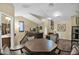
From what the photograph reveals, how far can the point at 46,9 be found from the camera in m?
2.14

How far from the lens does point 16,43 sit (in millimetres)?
2127

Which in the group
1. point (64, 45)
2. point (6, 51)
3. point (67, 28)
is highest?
point (67, 28)

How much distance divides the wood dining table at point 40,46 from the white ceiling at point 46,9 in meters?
0.42

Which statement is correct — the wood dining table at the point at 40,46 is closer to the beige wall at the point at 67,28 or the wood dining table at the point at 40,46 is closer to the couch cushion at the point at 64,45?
the couch cushion at the point at 64,45

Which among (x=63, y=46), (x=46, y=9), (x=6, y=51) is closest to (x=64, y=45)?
A: (x=63, y=46)

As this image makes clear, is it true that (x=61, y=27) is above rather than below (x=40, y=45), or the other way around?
above

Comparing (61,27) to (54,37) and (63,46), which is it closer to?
Answer: (54,37)

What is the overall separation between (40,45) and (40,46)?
17mm

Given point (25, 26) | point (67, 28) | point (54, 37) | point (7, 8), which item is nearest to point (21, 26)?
point (25, 26)

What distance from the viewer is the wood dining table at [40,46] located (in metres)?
2.11

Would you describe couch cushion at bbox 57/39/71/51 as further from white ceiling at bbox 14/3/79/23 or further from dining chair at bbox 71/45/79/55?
white ceiling at bbox 14/3/79/23

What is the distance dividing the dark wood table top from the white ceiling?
41 centimetres

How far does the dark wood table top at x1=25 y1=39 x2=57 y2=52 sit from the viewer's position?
2105mm

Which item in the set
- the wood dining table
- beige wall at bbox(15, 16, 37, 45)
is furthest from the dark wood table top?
beige wall at bbox(15, 16, 37, 45)
